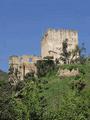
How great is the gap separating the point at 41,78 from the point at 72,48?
14610 millimetres

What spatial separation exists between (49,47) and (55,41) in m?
1.28

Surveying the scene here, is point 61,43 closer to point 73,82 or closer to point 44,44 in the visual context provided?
point 44,44

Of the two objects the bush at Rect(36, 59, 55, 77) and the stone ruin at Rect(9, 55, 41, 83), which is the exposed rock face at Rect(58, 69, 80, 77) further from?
the stone ruin at Rect(9, 55, 41, 83)

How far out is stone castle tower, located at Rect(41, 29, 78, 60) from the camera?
91.0m

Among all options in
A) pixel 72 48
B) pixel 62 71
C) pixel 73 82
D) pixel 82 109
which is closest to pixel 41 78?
pixel 62 71

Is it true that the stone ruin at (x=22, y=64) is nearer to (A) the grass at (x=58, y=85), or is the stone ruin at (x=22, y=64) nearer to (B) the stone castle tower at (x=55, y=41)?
(B) the stone castle tower at (x=55, y=41)

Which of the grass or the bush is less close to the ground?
the bush

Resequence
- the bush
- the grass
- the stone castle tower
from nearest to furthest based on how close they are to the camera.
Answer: the grass → the bush → the stone castle tower

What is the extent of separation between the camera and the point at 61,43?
301ft

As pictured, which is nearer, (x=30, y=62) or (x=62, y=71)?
(x=62, y=71)

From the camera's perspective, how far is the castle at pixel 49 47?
88.6 metres

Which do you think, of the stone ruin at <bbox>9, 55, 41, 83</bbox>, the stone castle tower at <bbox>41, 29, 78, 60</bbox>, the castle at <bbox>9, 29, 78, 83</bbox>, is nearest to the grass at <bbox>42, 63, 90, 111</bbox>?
the stone ruin at <bbox>9, 55, 41, 83</bbox>

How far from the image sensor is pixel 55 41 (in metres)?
92.0

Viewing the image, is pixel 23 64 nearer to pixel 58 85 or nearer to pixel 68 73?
pixel 68 73
